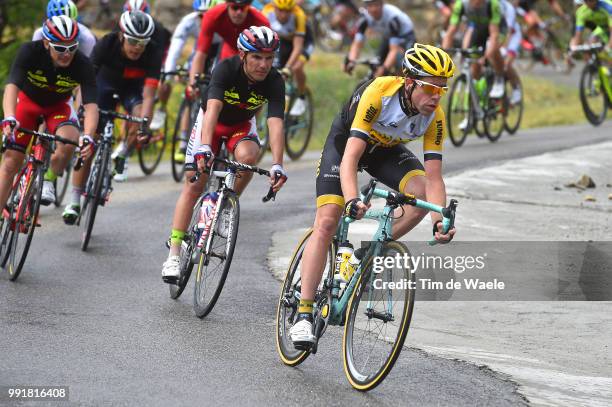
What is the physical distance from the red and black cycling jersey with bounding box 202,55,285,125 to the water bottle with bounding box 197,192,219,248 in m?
0.72

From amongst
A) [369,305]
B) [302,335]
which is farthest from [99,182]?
[369,305]

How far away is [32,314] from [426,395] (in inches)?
127

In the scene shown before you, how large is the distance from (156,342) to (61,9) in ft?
18.8

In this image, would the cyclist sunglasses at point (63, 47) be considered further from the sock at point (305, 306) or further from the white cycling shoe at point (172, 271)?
the sock at point (305, 306)

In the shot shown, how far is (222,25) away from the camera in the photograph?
13.3 meters

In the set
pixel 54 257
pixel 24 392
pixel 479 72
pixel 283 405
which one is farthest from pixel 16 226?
pixel 479 72

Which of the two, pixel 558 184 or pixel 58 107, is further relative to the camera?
pixel 558 184

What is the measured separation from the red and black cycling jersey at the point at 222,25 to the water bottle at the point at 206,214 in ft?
15.3

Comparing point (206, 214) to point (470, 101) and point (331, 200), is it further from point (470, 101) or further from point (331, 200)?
point (470, 101)

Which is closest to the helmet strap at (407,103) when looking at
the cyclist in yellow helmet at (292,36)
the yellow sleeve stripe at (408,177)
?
the yellow sleeve stripe at (408,177)

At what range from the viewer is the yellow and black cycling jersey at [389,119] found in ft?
22.7

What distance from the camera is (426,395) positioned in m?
6.54

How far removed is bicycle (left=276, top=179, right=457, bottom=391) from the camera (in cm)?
622

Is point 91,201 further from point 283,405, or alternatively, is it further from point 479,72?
point 479,72
